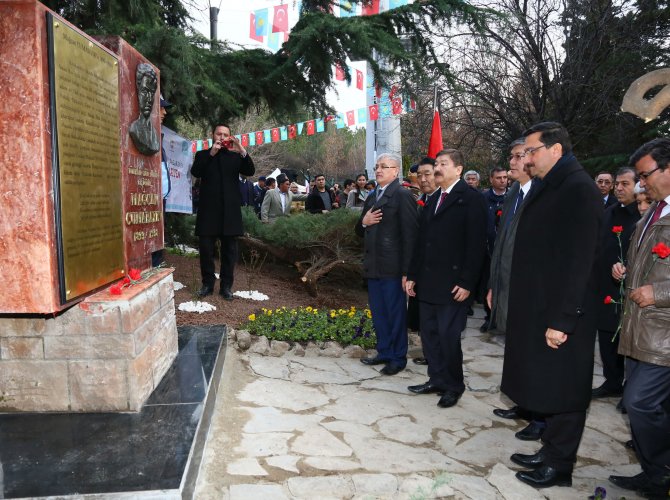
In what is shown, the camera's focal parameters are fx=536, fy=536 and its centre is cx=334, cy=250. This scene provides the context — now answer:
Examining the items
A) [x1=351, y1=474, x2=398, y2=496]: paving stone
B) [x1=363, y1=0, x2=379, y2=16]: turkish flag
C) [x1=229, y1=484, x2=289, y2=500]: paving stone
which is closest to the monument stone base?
[x1=229, y1=484, x2=289, y2=500]: paving stone

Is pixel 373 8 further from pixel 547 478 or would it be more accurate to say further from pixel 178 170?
pixel 547 478

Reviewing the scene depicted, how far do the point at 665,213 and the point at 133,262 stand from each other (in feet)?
10.7

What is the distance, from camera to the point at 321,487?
2.89 meters

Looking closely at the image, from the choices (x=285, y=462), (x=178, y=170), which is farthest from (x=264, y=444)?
(x=178, y=170)

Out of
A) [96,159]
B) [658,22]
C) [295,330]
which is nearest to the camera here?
[96,159]

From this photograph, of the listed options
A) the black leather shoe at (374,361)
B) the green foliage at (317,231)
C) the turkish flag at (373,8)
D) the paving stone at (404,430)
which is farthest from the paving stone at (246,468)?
the turkish flag at (373,8)

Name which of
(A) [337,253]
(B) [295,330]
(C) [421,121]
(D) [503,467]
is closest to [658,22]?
(C) [421,121]

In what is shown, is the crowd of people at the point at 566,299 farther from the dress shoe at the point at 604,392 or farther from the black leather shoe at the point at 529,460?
the dress shoe at the point at 604,392

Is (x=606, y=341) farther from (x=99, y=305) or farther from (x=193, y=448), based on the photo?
(x=99, y=305)

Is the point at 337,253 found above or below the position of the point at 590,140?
below

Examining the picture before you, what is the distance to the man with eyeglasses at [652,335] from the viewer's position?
2703mm

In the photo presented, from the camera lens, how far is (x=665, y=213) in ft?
9.30

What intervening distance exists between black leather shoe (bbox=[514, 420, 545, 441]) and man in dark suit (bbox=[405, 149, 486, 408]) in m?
0.59

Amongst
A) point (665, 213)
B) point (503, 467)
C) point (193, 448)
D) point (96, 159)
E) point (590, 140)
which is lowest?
point (503, 467)
